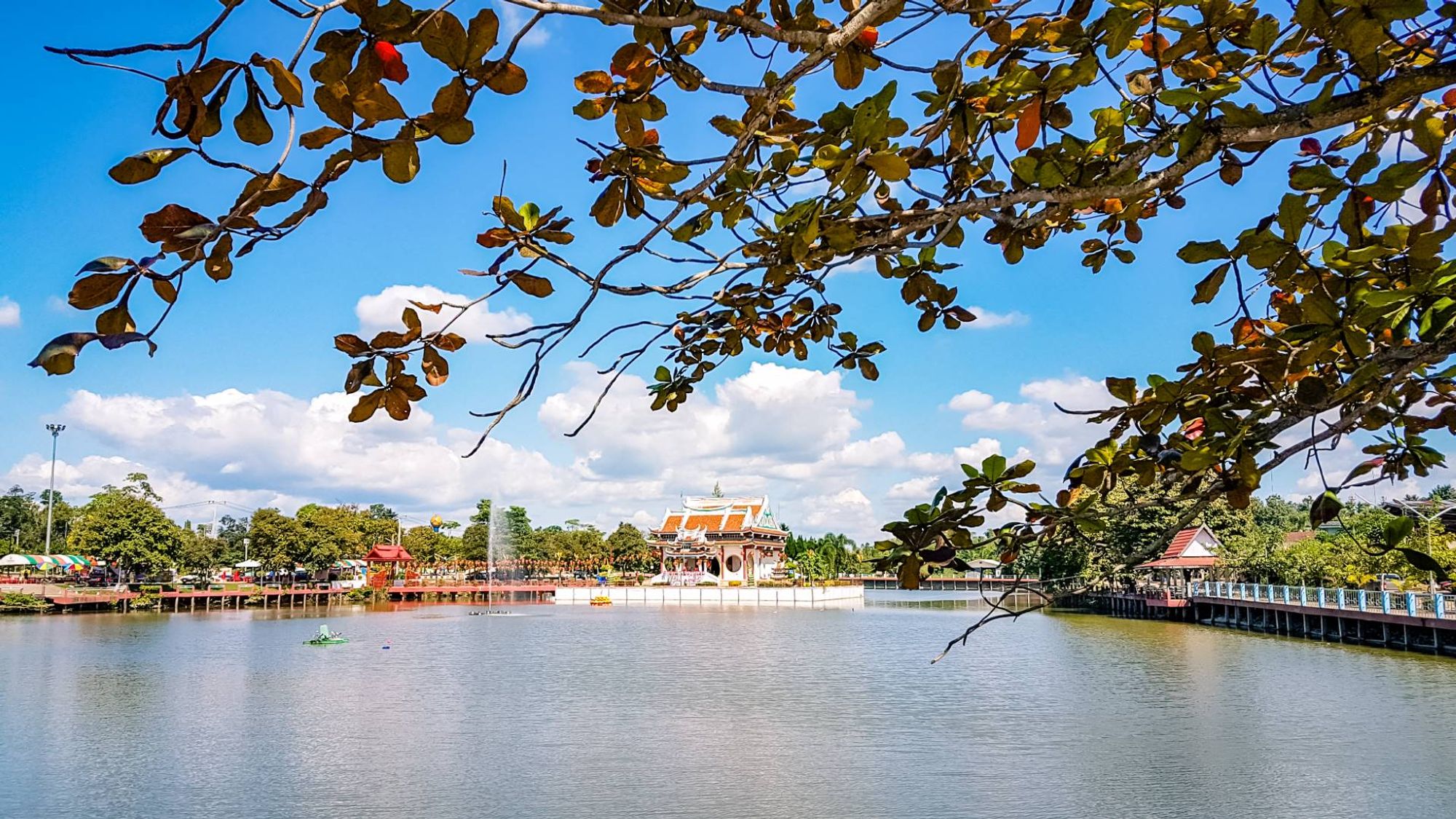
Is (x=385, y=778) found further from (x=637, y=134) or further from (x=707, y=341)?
(x=637, y=134)

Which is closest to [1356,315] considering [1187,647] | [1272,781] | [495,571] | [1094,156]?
[1094,156]

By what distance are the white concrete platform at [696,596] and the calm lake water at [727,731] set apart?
69.2 feet

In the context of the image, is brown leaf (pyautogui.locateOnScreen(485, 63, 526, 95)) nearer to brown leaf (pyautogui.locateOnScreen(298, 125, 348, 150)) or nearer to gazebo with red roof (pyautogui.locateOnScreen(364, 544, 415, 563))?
brown leaf (pyautogui.locateOnScreen(298, 125, 348, 150))

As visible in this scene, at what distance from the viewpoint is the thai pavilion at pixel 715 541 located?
48.9 meters

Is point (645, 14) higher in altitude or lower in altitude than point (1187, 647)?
higher

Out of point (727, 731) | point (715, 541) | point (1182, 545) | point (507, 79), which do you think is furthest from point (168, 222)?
point (715, 541)

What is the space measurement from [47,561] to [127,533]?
4.90m

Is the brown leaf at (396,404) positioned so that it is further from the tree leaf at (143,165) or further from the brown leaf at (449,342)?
the tree leaf at (143,165)

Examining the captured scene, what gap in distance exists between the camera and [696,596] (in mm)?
44656

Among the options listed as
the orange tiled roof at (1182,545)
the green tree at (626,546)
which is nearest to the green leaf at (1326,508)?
the orange tiled roof at (1182,545)

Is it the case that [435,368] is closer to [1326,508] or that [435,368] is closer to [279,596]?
[1326,508]

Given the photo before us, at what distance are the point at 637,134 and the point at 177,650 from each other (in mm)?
25294

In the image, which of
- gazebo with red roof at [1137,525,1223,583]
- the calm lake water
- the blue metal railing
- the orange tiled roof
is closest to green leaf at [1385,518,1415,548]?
the calm lake water

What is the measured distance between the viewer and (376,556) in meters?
50.2
